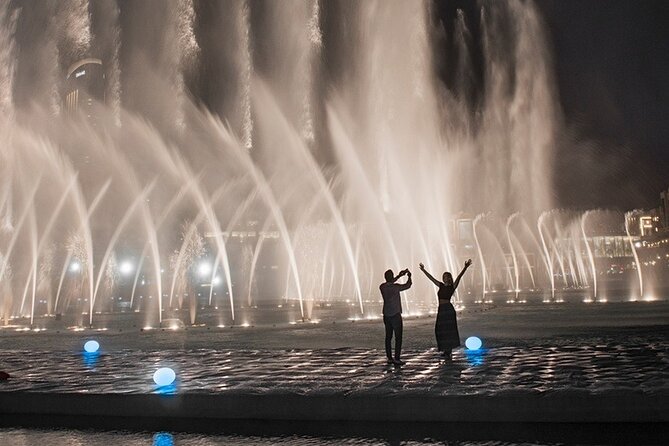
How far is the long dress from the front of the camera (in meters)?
12.2

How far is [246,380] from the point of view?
972cm

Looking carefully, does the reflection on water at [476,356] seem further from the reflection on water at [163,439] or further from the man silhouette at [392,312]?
the reflection on water at [163,439]

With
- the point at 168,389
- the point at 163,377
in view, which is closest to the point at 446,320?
the point at 163,377

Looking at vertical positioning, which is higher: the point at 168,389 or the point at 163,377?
the point at 163,377

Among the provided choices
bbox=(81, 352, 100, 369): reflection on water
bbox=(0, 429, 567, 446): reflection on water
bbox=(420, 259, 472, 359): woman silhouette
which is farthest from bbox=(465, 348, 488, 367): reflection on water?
bbox=(81, 352, 100, 369): reflection on water

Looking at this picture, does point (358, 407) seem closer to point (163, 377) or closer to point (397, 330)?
point (163, 377)

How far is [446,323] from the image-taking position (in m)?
12.4

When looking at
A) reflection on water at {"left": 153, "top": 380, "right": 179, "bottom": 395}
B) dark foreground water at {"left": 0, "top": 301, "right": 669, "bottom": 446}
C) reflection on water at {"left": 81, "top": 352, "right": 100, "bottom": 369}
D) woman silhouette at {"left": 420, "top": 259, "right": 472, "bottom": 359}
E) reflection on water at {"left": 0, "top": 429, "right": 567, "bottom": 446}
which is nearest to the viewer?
reflection on water at {"left": 0, "top": 429, "right": 567, "bottom": 446}

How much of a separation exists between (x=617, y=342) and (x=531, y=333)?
131 inches

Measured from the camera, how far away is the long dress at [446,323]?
12.2m

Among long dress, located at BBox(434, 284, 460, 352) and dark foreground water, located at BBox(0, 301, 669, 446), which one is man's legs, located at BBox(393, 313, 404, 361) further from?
long dress, located at BBox(434, 284, 460, 352)

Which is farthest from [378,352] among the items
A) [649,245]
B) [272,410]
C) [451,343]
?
[649,245]

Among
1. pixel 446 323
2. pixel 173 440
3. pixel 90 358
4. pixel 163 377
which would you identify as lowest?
pixel 173 440

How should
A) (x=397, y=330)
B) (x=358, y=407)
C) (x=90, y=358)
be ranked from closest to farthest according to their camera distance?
(x=358, y=407), (x=397, y=330), (x=90, y=358)
